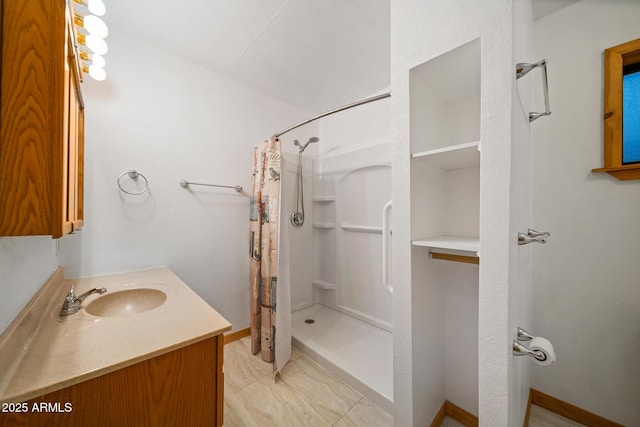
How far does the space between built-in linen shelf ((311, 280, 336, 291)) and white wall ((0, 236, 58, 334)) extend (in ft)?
7.25

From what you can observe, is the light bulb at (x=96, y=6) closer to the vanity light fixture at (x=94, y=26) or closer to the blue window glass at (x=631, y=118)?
the vanity light fixture at (x=94, y=26)

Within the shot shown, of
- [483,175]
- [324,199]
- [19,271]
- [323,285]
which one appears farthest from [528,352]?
[324,199]

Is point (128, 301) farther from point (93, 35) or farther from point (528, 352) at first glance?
point (528, 352)

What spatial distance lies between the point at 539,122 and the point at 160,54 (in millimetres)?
2818

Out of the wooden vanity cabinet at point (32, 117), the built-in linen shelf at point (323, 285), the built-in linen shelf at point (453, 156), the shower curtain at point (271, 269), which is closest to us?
the wooden vanity cabinet at point (32, 117)

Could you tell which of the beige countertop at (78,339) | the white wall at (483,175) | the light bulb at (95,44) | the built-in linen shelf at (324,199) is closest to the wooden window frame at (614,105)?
the white wall at (483,175)

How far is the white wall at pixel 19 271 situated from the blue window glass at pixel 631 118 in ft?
9.36

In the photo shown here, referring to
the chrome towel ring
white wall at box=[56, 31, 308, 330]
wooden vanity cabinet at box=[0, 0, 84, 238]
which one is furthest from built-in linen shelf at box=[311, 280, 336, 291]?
wooden vanity cabinet at box=[0, 0, 84, 238]

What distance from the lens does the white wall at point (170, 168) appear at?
1.50 m

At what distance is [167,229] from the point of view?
69.9 inches

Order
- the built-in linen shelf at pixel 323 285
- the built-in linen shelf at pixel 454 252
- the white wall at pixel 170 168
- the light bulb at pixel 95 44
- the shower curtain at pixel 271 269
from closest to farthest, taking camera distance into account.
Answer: the built-in linen shelf at pixel 454 252, the light bulb at pixel 95 44, the white wall at pixel 170 168, the shower curtain at pixel 271 269, the built-in linen shelf at pixel 323 285

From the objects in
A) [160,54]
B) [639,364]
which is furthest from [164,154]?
[639,364]

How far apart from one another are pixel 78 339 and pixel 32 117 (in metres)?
0.74

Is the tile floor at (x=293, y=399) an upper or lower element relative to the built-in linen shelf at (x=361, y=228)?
lower
